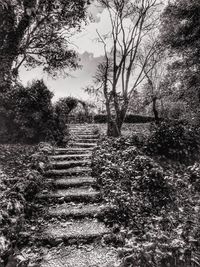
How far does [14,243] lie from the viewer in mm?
3607

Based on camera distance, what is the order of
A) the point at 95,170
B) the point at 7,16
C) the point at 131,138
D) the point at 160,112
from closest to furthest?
1. the point at 95,170
2. the point at 131,138
3. the point at 7,16
4. the point at 160,112

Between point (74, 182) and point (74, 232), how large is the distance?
1.64m

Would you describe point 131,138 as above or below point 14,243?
above

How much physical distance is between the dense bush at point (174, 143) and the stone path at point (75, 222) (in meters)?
3.02

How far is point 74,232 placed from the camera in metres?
4.05

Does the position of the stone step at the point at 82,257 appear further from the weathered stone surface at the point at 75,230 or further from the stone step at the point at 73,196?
the stone step at the point at 73,196

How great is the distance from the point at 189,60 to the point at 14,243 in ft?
37.1

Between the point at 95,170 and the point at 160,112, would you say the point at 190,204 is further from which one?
the point at 160,112

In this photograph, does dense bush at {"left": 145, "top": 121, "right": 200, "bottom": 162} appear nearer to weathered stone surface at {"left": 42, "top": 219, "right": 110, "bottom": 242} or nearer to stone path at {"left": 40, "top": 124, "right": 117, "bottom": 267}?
stone path at {"left": 40, "top": 124, "right": 117, "bottom": 267}

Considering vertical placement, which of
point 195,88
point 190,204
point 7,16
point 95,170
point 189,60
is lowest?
point 190,204

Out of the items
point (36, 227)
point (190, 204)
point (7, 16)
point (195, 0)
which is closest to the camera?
point (36, 227)

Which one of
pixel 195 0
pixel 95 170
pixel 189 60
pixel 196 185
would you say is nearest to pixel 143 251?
pixel 95 170

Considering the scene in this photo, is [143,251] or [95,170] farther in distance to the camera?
[95,170]

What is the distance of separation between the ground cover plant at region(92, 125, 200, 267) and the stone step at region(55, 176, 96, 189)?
0.24m
